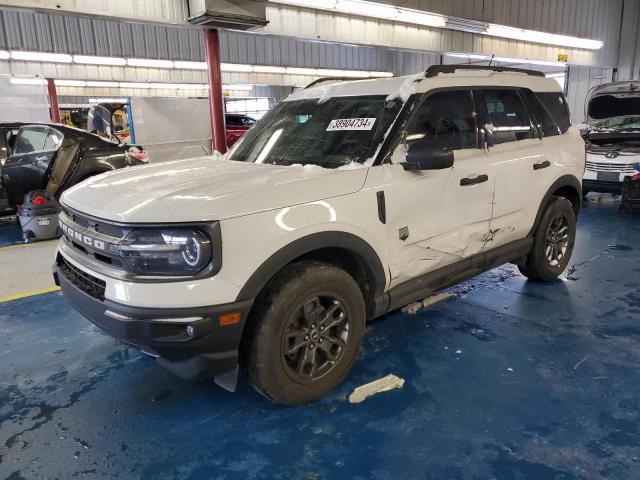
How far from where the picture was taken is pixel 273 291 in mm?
2367

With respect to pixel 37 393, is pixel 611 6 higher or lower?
higher

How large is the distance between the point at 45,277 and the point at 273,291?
363cm

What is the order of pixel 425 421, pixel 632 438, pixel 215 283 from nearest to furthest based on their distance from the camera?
pixel 215 283, pixel 632 438, pixel 425 421

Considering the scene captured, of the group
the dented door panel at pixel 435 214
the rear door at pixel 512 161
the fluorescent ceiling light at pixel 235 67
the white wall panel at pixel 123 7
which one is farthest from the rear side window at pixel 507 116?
the fluorescent ceiling light at pixel 235 67

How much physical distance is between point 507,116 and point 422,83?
3.33 ft

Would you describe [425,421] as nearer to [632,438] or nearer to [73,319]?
Answer: [632,438]

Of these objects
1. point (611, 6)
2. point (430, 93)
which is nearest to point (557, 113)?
point (430, 93)

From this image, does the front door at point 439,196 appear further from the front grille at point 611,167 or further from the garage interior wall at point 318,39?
the garage interior wall at point 318,39

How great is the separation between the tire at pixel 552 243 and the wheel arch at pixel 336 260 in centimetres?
200

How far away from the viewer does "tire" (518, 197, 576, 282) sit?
13.4ft

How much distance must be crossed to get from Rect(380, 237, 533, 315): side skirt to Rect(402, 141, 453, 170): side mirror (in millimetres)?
758

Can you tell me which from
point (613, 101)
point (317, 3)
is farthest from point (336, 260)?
point (613, 101)

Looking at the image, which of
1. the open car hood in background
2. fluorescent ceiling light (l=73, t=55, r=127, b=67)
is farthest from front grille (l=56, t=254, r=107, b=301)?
fluorescent ceiling light (l=73, t=55, r=127, b=67)

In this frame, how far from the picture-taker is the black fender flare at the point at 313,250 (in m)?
2.22
